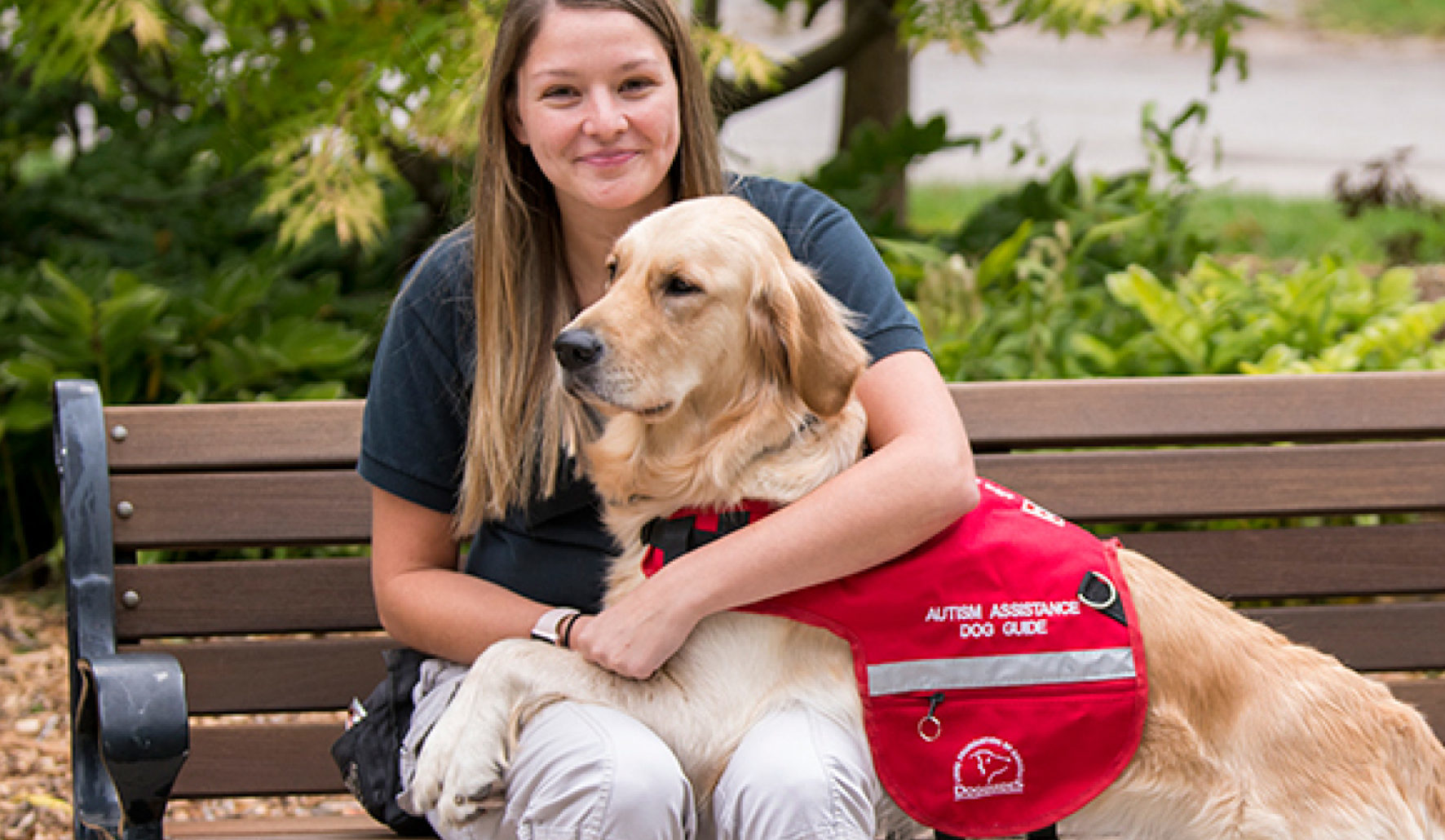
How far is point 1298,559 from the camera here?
2914mm

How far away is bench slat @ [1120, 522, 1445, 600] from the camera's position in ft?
9.53

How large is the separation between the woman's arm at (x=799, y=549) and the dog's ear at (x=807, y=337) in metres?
0.12

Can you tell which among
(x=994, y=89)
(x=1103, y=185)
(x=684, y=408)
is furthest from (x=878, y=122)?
(x=994, y=89)

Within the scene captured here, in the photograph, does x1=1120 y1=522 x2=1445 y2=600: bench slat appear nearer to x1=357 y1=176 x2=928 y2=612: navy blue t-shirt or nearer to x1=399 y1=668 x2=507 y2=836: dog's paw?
x1=357 y1=176 x2=928 y2=612: navy blue t-shirt

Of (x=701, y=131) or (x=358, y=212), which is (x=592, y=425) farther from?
(x=358, y=212)

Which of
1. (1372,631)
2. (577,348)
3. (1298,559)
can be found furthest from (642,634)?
(1372,631)

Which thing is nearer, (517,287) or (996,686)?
(996,686)

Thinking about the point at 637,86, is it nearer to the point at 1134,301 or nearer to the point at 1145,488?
the point at 1145,488

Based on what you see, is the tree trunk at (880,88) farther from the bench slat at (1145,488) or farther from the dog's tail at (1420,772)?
the dog's tail at (1420,772)

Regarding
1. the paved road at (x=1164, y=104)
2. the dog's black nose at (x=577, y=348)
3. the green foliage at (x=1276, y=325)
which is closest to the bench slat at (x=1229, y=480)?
the green foliage at (x=1276, y=325)

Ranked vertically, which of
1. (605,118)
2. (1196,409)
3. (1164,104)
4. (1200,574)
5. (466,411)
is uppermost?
(605,118)

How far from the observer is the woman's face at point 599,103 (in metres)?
2.32

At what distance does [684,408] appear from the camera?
2.29 m

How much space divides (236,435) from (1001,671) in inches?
61.2
